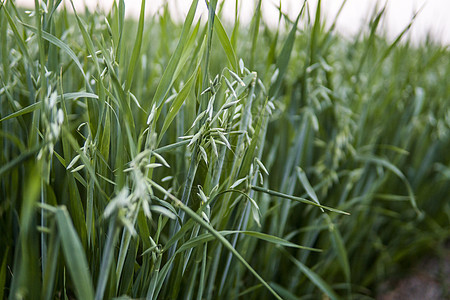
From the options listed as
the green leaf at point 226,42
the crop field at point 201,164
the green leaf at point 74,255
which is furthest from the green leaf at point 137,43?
the green leaf at point 74,255

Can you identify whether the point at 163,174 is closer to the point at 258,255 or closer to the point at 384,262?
the point at 258,255

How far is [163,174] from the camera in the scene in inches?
28.3

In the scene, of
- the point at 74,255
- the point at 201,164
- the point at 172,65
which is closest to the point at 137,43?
the point at 172,65

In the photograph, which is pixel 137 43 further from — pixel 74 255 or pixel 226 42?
pixel 74 255

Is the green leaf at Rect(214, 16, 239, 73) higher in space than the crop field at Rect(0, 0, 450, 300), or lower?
higher

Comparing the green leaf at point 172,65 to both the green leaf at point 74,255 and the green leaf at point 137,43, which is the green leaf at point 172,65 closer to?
the green leaf at point 137,43

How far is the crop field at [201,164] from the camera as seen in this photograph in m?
0.46

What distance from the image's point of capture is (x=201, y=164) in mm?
603

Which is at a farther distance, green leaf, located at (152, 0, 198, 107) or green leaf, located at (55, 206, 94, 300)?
green leaf, located at (152, 0, 198, 107)

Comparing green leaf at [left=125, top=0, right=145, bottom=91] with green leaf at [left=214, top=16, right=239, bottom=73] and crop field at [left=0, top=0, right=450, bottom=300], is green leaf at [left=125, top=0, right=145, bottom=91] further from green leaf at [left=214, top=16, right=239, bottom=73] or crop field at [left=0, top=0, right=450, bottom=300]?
green leaf at [left=214, top=16, right=239, bottom=73]

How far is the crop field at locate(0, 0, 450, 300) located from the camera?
1.51 ft

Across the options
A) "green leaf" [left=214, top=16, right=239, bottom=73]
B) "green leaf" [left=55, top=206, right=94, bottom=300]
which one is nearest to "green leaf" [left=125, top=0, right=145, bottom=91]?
"green leaf" [left=214, top=16, right=239, bottom=73]

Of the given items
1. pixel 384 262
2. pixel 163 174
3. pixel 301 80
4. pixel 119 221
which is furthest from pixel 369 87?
pixel 119 221

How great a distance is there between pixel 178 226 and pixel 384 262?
31.2 inches
